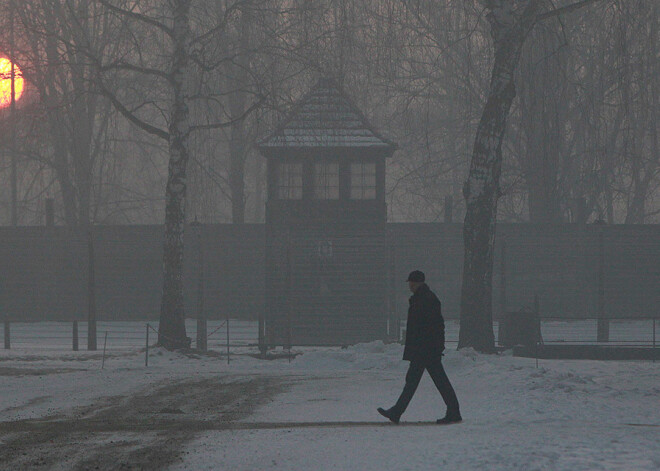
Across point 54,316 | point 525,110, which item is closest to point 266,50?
point 525,110

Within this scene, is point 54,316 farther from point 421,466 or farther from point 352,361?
point 421,466

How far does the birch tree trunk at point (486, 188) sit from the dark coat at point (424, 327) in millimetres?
8631

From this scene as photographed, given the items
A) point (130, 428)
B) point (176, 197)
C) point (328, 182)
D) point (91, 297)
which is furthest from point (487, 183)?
point (328, 182)

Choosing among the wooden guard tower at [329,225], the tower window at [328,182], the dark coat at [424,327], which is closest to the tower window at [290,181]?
the wooden guard tower at [329,225]

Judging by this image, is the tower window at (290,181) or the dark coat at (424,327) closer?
the dark coat at (424,327)

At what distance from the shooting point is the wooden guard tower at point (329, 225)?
28.3 metres

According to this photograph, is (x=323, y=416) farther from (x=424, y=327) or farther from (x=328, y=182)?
(x=328, y=182)

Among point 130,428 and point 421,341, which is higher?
point 421,341

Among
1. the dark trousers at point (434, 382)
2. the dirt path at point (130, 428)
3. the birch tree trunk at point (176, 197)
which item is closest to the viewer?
the dirt path at point (130, 428)

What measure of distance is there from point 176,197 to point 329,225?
29.6 feet

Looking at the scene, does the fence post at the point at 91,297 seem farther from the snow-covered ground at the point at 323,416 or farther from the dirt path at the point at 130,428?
the dirt path at the point at 130,428

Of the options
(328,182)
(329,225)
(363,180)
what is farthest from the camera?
(363,180)

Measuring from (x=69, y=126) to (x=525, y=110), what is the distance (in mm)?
24460

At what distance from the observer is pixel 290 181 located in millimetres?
30703
